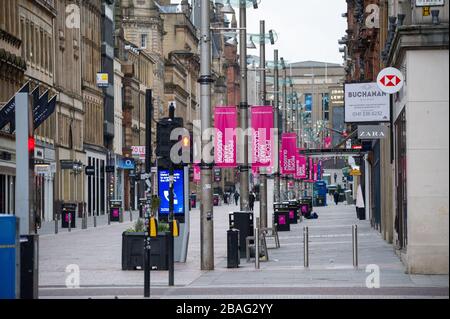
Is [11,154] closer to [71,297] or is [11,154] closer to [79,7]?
[79,7]

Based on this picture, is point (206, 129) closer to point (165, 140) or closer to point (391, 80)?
point (165, 140)

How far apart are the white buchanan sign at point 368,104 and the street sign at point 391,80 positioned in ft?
27.1

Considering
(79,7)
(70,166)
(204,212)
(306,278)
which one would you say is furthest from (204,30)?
(79,7)

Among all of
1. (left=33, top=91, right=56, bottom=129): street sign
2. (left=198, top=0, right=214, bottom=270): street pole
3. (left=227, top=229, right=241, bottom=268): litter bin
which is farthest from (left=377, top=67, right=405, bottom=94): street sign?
(left=33, top=91, right=56, bottom=129): street sign

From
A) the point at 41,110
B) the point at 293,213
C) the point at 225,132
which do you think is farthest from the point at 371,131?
the point at 293,213

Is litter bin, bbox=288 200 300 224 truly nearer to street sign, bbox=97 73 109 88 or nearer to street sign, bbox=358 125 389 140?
street sign, bbox=358 125 389 140

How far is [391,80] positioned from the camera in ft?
99.7

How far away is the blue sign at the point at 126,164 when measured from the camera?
116m

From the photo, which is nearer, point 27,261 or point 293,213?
point 27,261

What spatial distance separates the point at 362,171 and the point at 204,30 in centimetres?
5324

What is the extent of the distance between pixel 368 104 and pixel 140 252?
997 centimetres

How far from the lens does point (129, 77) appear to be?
128m

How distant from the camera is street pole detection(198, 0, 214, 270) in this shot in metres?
31.3

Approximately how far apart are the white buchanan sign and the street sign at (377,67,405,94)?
27.1 feet
